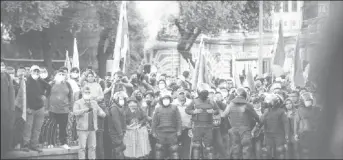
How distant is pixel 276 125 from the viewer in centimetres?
1127

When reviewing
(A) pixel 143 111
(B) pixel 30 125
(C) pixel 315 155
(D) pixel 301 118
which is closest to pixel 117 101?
(A) pixel 143 111

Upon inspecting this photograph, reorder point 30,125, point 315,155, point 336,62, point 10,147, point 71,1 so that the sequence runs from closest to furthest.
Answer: point 336,62 → point 315,155 → point 10,147 → point 30,125 → point 71,1

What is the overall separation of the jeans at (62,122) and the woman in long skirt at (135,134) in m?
1.21

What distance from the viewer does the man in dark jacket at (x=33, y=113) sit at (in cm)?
1138

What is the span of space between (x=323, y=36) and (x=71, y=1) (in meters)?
27.6

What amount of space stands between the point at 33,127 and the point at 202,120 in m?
3.13

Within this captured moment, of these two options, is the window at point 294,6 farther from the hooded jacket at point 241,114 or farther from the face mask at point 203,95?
the hooded jacket at point 241,114

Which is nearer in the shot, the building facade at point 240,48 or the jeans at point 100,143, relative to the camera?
the jeans at point 100,143

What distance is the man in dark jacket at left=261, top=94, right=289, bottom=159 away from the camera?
36.8 ft

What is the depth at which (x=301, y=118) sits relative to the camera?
10.8m

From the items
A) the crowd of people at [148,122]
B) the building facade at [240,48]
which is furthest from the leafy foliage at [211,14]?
the crowd of people at [148,122]

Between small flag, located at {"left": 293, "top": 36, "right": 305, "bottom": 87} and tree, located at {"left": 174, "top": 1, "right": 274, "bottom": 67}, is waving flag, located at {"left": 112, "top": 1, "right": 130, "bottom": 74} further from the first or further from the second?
tree, located at {"left": 174, "top": 1, "right": 274, "bottom": 67}

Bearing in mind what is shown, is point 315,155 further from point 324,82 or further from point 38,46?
point 38,46

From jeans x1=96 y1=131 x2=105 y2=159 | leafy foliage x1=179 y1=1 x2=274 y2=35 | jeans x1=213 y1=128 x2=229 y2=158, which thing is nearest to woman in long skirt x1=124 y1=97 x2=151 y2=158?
jeans x1=96 y1=131 x2=105 y2=159
